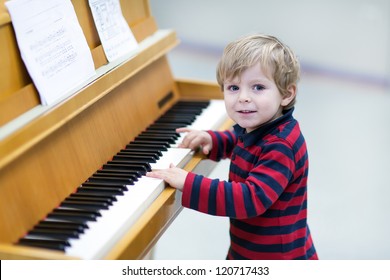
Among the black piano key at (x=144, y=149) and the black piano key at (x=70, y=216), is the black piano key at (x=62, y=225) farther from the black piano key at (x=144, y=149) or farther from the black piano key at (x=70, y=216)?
the black piano key at (x=144, y=149)

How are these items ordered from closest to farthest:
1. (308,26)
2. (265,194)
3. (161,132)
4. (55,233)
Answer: (55,233) → (265,194) → (161,132) → (308,26)

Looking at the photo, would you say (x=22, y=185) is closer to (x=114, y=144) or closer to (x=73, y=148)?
(x=73, y=148)

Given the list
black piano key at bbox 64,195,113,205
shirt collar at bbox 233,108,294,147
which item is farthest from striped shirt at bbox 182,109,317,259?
black piano key at bbox 64,195,113,205

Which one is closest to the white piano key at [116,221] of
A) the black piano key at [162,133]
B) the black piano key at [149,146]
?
the black piano key at [149,146]

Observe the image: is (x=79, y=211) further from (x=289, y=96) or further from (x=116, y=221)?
(x=289, y=96)

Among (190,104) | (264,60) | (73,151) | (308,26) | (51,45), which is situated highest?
(51,45)

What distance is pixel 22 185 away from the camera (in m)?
1.48

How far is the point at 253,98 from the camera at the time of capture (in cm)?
172

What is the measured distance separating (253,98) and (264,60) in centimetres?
11

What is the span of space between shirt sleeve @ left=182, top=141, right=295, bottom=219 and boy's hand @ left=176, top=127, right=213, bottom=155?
33 cm

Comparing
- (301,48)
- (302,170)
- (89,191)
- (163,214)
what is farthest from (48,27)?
(301,48)

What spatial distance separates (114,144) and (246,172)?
17.0 inches

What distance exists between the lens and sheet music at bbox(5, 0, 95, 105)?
1.60 m

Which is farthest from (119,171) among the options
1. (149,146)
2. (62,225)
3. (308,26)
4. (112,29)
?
(308,26)
